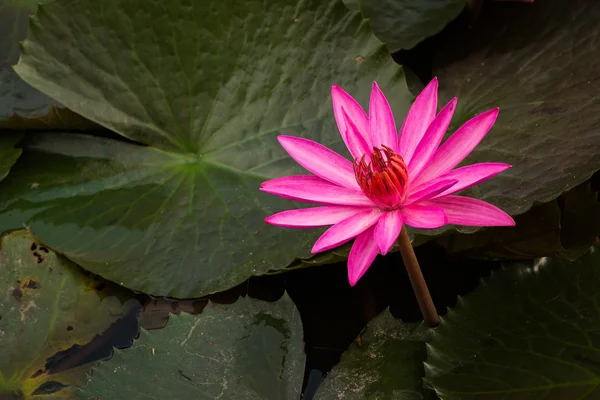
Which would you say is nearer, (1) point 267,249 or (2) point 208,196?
(1) point 267,249

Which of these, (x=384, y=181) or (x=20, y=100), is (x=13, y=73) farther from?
(x=384, y=181)

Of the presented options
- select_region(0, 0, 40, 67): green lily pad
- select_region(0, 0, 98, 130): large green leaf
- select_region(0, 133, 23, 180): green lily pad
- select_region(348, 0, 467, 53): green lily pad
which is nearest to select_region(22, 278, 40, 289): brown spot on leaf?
select_region(0, 133, 23, 180): green lily pad

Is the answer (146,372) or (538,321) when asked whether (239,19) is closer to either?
(146,372)

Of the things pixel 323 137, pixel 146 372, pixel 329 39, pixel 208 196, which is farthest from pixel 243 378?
pixel 329 39

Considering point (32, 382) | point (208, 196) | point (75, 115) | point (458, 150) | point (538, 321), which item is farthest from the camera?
point (75, 115)

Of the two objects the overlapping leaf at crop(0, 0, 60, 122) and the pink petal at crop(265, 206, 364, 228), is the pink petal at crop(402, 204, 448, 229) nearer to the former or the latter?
the pink petal at crop(265, 206, 364, 228)

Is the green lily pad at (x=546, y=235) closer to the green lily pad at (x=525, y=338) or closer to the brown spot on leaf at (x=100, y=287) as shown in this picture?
the green lily pad at (x=525, y=338)
